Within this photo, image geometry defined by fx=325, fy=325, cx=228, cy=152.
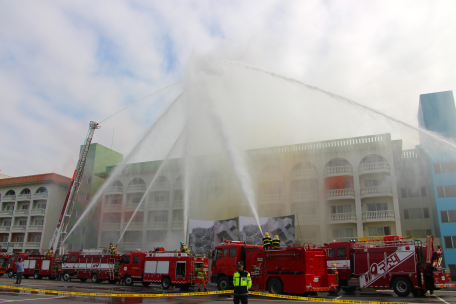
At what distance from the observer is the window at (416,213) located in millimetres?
36469

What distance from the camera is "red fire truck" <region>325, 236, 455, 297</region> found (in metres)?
17.5

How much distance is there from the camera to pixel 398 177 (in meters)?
37.3

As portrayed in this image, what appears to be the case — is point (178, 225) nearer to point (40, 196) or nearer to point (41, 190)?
point (40, 196)

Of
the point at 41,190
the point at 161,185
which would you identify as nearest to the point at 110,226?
the point at 161,185

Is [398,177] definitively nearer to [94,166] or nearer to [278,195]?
[278,195]

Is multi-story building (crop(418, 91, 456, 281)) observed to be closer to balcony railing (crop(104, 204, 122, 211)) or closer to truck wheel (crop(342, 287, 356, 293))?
truck wheel (crop(342, 287, 356, 293))

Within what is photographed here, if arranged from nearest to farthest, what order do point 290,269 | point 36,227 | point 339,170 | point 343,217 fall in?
point 290,269 → point 343,217 → point 339,170 → point 36,227

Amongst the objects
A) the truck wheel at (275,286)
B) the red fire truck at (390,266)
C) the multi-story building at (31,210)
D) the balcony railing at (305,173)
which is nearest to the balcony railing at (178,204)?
the balcony railing at (305,173)

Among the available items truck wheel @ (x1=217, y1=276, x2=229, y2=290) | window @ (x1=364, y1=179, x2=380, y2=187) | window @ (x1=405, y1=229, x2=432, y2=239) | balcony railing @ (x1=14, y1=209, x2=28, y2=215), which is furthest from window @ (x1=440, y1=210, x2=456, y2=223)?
balcony railing @ (x1=14, y1=209, x2=28, y2=215)

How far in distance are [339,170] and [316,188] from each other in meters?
3.21

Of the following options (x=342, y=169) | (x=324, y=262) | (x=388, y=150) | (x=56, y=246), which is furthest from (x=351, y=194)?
(x=56, y=246)

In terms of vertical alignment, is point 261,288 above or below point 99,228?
below

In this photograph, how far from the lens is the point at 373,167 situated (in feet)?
114

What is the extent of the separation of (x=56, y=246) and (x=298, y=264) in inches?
1133
